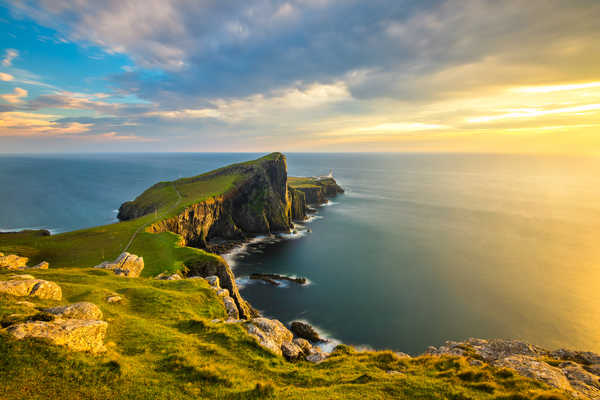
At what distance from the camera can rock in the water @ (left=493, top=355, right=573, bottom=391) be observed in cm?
1498

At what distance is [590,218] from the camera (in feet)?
382

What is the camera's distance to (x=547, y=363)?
61.1ft

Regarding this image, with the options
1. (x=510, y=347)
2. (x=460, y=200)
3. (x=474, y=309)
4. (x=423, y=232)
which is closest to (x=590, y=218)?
(x=460, y=200)

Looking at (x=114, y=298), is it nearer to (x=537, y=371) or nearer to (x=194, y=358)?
(x=194, y=358)

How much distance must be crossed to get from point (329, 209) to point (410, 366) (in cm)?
13245

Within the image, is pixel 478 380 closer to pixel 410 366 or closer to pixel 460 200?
pixel 410 366

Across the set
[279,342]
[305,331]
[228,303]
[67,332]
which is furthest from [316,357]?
[305,331]

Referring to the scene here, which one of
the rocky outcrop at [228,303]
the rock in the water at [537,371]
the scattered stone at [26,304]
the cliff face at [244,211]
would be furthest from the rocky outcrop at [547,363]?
the cliff face at [244,211]

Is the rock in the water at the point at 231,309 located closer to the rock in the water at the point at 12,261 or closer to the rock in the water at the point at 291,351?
the rock in the water at the point at 291,351

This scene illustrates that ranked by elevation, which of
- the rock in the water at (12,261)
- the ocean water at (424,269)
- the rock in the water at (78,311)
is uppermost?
the rock in the water at (78,311)

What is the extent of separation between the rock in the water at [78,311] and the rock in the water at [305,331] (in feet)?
105

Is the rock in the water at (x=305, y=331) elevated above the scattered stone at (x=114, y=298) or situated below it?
below

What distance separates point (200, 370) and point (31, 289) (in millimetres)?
15611

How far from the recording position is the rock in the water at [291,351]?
64.0ft
